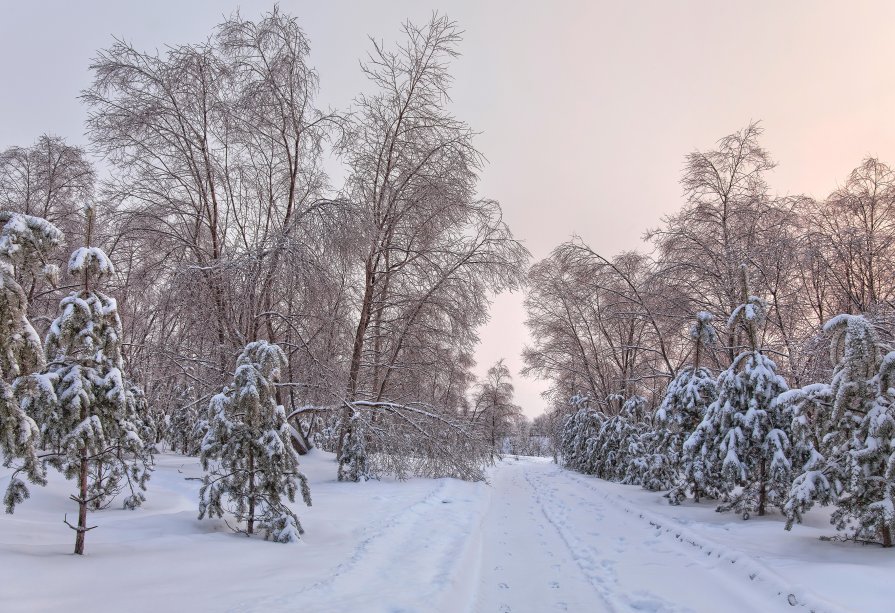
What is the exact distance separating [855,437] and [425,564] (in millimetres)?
4860

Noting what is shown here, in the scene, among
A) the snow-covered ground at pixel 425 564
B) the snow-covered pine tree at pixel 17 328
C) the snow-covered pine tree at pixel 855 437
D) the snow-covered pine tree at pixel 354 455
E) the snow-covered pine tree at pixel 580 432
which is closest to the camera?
the snow-covered pine tree at pixel 17 328

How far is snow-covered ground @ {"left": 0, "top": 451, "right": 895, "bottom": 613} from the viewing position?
384 centimetres

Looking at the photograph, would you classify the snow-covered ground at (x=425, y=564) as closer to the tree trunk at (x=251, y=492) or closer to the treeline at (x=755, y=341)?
the tree trunk at (x=251, y=492)

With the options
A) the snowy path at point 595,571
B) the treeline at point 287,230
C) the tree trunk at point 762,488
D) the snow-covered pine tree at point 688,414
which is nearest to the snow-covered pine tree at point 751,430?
the tree trunk at point 762,488

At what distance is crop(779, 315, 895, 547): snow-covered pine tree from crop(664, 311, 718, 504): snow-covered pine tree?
132 inches

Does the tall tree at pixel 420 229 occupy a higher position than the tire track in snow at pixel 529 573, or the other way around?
the tall tree at pixel 420 229

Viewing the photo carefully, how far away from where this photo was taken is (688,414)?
10.0 meters

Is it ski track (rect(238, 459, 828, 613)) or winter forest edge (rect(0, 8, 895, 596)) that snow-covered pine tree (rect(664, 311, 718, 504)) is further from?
ski track (rect(238, 459, 828, 613))

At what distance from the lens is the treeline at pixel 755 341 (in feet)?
17.7

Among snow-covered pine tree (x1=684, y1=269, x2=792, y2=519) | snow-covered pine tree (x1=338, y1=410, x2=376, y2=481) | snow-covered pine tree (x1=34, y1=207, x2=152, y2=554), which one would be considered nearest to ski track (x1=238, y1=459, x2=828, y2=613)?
snow-covered pine tree (x1=684, y1=269, x2=792, y2=519)

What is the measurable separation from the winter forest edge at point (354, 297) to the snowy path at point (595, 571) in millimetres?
1688

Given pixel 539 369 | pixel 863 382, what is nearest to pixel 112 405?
pixel 863 382

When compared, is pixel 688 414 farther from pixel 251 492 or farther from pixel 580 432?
pixel 580 432

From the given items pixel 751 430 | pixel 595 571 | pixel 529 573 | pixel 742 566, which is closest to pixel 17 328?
pixel 529 573
